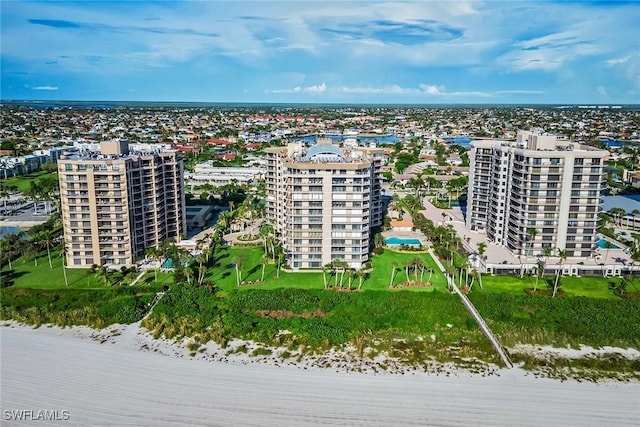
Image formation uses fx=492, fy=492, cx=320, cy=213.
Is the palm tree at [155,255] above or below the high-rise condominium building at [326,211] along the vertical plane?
below

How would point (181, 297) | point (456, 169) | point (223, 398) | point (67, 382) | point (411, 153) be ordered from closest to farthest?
point (223, 398) → point (67, 382) → point (181, 297) → point (456, 169) → point (411, 153)

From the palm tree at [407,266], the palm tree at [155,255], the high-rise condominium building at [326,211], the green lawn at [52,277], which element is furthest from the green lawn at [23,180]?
the palm tree at [407,266]

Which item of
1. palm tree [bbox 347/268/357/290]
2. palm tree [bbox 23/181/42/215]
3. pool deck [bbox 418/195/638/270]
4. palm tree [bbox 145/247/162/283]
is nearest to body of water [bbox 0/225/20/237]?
palm tree [bbox 23/181/42/215]

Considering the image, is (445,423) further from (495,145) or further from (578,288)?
(495,145)

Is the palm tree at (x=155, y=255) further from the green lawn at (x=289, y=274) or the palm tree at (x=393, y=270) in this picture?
the palm tree at (x=393, y=270)

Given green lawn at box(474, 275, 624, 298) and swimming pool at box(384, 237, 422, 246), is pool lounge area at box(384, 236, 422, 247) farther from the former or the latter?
green lawn at box(474, 275, 624, 298)

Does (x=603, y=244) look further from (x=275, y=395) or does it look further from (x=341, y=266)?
(x=275, y=395)

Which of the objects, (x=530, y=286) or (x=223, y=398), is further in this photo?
(x=530, y=286)

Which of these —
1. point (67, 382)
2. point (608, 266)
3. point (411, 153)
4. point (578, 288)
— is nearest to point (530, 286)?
point (578, 288)
